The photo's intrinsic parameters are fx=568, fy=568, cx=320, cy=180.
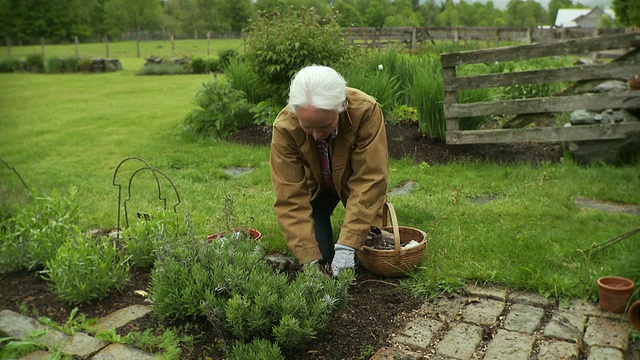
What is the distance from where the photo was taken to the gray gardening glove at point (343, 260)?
3.19m

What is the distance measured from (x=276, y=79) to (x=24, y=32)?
208 inches

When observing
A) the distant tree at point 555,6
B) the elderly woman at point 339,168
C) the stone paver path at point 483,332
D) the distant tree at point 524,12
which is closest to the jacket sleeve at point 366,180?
the elderly woman at point 339,168

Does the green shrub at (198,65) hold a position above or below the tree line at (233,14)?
below

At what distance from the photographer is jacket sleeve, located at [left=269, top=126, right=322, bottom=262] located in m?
3.26

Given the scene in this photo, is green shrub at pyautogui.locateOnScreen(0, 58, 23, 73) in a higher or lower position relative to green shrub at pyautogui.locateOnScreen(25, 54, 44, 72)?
lower

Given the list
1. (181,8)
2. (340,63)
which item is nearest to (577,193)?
(340,63)

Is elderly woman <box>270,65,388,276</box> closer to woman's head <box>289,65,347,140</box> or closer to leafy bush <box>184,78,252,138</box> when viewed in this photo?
woman's head <box>289,65,347,140</box>

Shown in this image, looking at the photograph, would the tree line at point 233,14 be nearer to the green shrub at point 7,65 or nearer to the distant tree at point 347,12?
the distant tree at point 347,12

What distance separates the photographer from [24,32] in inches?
101

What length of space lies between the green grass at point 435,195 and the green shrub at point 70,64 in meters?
13.6

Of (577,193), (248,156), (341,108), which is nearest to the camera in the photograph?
(341,108)

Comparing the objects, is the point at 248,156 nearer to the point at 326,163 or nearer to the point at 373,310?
the point at 326,163

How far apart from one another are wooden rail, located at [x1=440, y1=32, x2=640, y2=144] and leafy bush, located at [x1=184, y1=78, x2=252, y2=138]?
10.1 feet

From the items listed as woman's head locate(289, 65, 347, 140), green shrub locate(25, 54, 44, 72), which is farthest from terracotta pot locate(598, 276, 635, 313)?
green shrub locate(25, 54, 44, 72)
